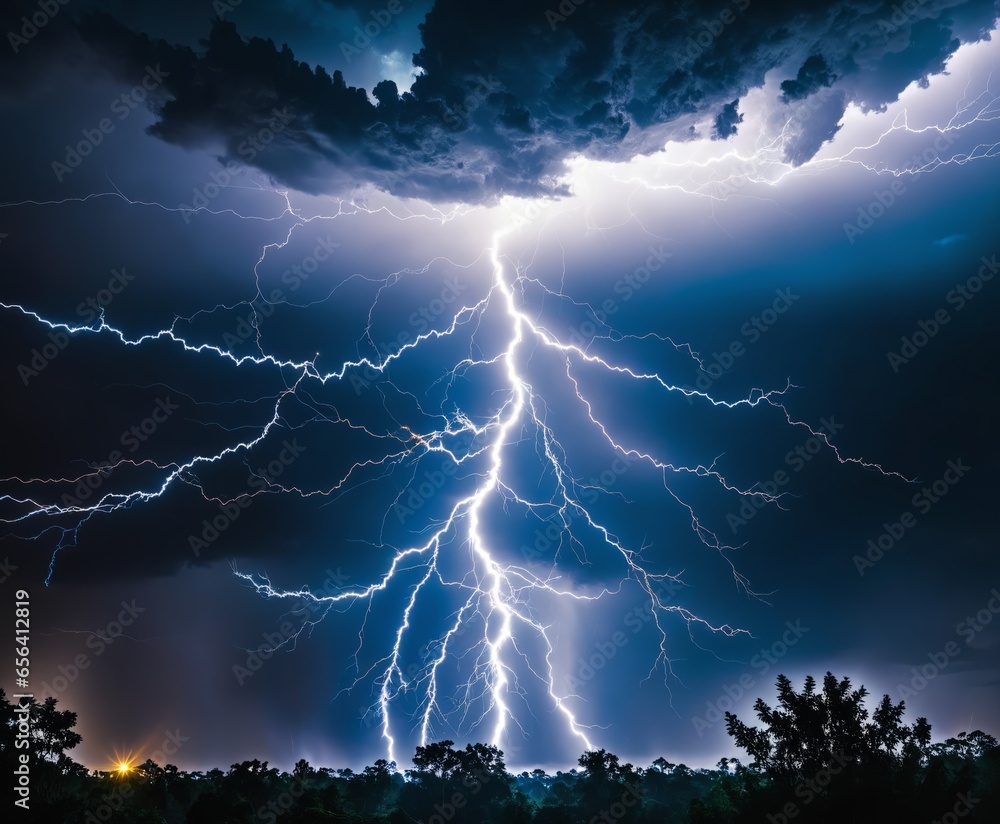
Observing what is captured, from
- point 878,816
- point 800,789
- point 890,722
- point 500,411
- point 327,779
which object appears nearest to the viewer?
point 878,816

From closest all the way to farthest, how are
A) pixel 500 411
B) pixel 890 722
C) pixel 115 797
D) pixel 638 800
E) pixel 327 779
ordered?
pixel 890 722 < pixel 115 797 < pixel 500 411 < pixel 638 800 < pixel 327 779

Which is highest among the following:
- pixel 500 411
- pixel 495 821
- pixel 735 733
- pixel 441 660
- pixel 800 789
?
pixel 500 411

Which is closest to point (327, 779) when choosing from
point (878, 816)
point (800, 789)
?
point (800, 789)

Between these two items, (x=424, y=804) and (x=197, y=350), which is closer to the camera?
(x=197, y=350)

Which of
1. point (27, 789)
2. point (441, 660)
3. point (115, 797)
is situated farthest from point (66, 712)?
point (441, 660)

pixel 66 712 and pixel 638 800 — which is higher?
pixel 66 712

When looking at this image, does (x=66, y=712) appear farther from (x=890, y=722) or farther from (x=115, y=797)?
(x=890, y=722)

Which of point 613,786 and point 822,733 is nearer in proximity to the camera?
point 822,733
